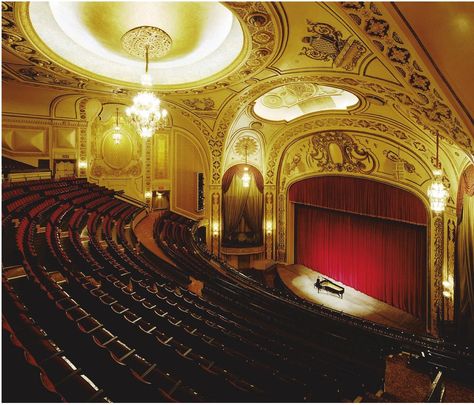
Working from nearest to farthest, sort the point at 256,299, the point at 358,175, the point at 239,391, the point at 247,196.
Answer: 1. the point at 239,391
2. the point at 256,299
3. the point at 358,175
4. the point at 247,196

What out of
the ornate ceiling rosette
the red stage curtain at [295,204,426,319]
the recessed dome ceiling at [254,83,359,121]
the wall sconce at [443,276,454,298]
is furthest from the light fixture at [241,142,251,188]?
the wall sconce at [443,276,454,298]

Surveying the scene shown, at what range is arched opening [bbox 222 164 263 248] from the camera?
401 inches

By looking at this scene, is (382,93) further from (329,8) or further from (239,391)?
(239,391)

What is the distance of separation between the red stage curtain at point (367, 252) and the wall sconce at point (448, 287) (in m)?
1.06

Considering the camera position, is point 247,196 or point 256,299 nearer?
point 256,299

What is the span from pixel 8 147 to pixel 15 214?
11.4ft

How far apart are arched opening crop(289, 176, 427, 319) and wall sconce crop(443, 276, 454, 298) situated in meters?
1.04

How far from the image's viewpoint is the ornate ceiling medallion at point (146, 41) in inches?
191

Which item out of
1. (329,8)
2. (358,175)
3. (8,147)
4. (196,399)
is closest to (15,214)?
(8,147)

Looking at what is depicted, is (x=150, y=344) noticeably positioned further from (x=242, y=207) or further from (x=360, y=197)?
(x=242, y=207)

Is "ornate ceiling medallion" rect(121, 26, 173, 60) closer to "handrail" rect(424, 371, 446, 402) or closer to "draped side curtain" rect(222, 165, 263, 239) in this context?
"draped side curtain" rect(222, 165, 263, 239)

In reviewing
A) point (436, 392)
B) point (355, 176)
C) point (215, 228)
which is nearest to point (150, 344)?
point (436, 392)

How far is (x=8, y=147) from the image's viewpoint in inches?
273

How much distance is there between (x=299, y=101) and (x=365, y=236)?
181 inches
